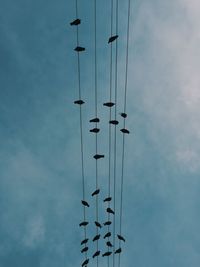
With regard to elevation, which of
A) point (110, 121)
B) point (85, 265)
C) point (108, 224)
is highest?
point (110, 121)

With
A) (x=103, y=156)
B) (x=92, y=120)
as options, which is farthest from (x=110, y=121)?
(x=103, y=156)

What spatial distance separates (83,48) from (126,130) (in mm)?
4052

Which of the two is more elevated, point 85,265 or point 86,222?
point 86,222

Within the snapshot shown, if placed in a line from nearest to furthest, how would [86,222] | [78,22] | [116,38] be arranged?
[78,22] < [116,38] < [86,222]

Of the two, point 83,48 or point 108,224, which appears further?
point 108,224

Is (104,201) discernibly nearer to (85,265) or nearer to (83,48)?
(85,265)

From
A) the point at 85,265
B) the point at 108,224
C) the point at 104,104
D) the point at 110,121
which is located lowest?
the point at 85,265


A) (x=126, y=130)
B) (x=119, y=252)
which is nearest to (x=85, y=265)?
(x=119, y=252)

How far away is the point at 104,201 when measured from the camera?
59.4 feet

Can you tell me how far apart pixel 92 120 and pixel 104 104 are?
4.33 ft

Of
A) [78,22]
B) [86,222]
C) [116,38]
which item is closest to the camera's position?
[78,22]

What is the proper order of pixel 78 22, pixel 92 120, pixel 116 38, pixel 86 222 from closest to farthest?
pixel 78 22, pixel 116 38, pixel 92 120, pixel 86 222

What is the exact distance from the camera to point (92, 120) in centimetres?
1672

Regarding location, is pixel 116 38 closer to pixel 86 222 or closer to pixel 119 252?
pixel 86 222
